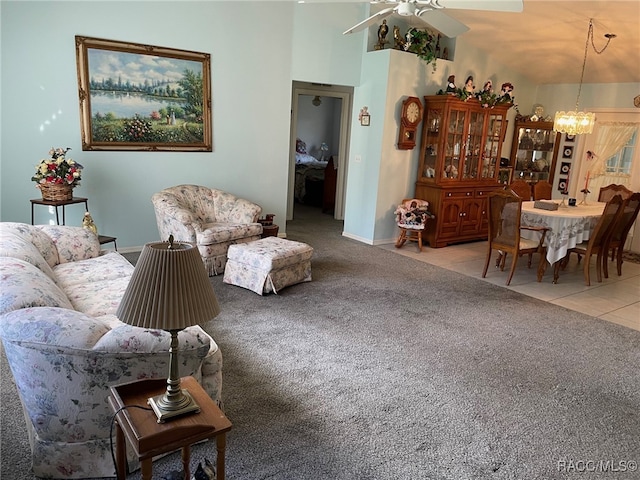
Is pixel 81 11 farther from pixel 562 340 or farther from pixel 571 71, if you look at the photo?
pixel 571 71

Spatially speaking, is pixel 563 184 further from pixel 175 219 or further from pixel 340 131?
pixel 175 219

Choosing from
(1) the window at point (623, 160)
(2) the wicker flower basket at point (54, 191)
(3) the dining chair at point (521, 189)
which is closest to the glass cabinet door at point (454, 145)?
(3) the dining chair at point (521, 189)

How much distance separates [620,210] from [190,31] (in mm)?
5041

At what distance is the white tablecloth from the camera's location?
4887mm

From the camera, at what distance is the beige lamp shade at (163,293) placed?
1414 mm

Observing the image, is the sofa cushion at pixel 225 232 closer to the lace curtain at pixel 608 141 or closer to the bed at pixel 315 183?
the bed at pixel 315 183

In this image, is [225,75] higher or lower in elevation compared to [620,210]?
higher

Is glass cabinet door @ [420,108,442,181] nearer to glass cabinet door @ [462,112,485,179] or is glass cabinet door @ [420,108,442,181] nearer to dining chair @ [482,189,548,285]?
glass cabinet door @ [462,112,485,179]

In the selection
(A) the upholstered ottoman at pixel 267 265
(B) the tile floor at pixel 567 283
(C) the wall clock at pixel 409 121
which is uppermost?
(C) the wall clock at pixel 409 121

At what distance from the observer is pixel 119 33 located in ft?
15.8

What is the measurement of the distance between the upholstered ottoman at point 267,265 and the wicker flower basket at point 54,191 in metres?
1.63

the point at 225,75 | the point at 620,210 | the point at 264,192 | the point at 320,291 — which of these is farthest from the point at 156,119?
the point at 620,210

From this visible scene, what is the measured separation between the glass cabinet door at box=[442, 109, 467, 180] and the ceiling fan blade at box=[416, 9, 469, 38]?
8.62 ft

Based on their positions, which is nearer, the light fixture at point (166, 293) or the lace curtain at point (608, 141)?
the light fixture at point (166, 293)
